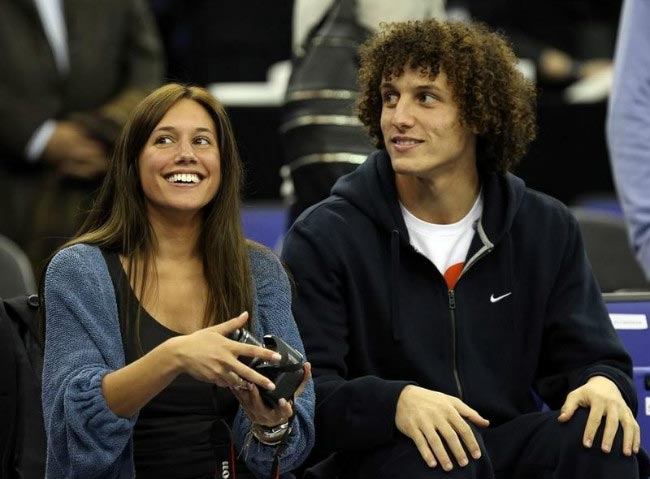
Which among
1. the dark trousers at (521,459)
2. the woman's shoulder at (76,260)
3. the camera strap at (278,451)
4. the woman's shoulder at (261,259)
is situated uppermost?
the woman's shoulder at (76,260)

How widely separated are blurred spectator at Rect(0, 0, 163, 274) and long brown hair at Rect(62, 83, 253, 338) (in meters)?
2.59

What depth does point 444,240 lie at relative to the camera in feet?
14.2

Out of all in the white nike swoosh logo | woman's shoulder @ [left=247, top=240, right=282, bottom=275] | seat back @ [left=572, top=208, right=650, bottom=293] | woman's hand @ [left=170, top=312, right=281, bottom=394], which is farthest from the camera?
seat back @ [left=572, top=208, right=650, bottom=293]

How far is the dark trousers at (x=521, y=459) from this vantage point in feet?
12.7

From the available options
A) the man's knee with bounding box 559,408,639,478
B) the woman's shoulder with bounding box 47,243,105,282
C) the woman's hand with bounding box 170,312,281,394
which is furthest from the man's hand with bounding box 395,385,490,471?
the woman's shoulder with bounding box 47,243,105,282

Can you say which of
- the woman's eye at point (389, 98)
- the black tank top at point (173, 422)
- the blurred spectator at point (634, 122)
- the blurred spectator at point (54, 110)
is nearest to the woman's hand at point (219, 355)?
the black tank top at point (173, 422)

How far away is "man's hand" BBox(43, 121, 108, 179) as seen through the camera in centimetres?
662

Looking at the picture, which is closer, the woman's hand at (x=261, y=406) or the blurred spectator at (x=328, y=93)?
the woman's hand at (x=261, y=406)

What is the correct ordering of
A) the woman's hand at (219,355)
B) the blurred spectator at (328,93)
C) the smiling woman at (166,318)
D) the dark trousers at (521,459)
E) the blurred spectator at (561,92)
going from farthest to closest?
the blurred spectator at (561,92)
the blurred spectator at (328,93)
the dark trousers at (521,459)
the smiling woman at (166,318)
the woman's hand at (219,355)

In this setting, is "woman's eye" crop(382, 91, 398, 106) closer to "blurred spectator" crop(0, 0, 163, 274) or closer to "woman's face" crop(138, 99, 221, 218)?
"woman's face" crop(138, 99, 221, 218)

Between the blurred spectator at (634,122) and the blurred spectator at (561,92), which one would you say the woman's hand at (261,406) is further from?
the blurred spectator at (561,92)

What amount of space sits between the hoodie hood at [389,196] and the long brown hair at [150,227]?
0.42 m

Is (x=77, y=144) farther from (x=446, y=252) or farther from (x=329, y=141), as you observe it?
(x=446, y=252)

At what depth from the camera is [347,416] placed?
396cm
